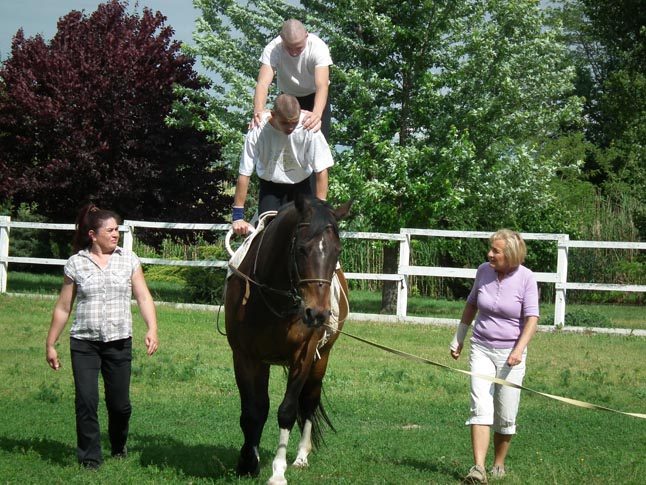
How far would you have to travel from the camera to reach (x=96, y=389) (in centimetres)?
714

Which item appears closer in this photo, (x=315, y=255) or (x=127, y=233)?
(x=315, y=255)

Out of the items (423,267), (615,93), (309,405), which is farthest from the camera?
(615,93)

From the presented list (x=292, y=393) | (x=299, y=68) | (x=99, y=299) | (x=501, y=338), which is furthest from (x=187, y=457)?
(x=299, y=68)

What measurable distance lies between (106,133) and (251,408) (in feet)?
53.2

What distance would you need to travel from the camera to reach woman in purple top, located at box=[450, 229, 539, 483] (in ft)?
22.5

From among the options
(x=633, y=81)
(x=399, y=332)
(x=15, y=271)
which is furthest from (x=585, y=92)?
(x=399, y=332)

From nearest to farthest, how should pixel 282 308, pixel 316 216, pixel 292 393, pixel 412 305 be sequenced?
pixel 316 216 → pixel 282 308 → pixel 292 393 → pixel 412 305

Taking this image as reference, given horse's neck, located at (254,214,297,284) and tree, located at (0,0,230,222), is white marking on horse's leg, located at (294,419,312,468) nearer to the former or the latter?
horse's neck, located at (254,214,297,284)

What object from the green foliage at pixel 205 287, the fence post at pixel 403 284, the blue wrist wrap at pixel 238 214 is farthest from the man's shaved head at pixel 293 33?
the green foliage at pixel 205 287

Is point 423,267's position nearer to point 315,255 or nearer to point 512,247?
point 512,247

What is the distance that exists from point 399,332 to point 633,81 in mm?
18546

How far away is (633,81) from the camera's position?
31.2 m

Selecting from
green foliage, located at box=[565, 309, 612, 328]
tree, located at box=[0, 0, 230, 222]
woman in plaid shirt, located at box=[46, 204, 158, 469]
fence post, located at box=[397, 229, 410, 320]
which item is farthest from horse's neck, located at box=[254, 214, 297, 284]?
tree, located at box=[0, 0, 230, 222]

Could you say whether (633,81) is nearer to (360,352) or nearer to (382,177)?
(382,177)
